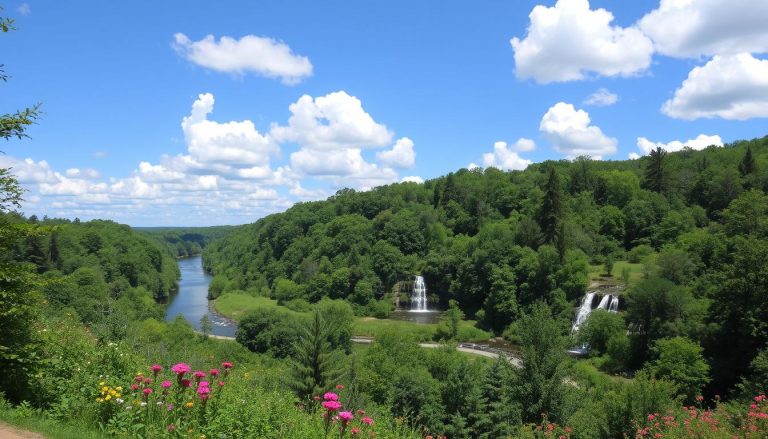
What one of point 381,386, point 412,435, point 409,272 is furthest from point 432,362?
point 409,272

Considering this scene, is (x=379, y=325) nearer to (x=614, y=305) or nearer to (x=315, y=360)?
(x=614, y=305)

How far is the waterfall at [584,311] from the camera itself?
146 ft

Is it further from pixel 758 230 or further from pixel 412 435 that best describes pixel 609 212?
pixel 412 435

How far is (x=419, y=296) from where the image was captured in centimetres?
7194

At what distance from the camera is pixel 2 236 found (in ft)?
20.5

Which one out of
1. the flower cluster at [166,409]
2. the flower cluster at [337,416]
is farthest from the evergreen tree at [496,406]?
the flower cluster at [166,409]

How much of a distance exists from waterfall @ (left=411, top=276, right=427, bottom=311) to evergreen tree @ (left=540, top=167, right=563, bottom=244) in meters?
21.1

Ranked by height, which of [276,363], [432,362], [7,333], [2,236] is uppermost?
[2,236]

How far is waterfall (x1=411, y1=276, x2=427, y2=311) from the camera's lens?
70.9 m

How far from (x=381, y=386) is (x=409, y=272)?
165 ft

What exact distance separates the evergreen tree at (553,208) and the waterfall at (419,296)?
21.1m

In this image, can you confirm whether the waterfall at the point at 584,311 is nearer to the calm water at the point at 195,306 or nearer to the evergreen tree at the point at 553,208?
the evergreen tree at the point at 553,208

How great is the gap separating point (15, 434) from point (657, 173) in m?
86.1

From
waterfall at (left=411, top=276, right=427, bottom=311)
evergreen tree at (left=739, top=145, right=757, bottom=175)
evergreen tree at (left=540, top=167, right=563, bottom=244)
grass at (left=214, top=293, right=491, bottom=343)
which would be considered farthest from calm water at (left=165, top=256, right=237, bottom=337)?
evergreen tree at (left=739, top=145, right=757, bottom=175)
